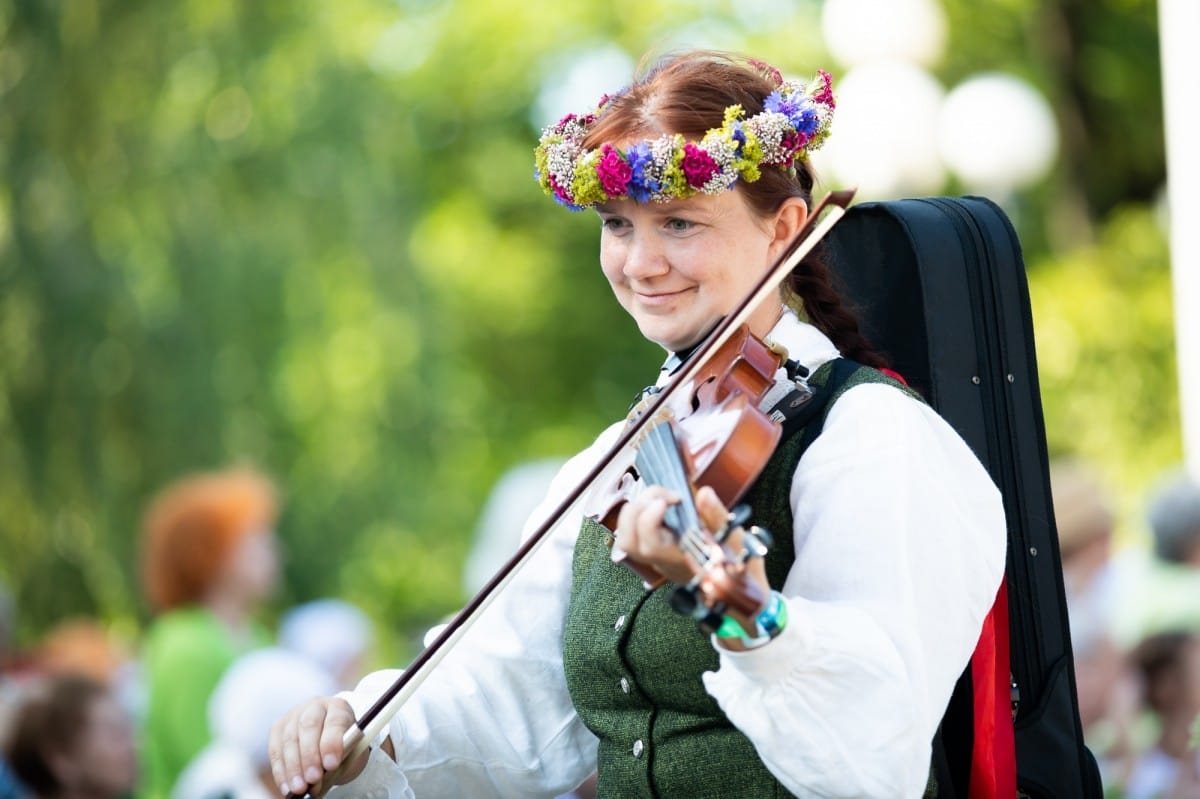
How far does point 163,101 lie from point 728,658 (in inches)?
321

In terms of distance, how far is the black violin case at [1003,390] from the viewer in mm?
2570

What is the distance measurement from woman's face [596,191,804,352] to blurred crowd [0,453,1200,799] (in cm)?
255

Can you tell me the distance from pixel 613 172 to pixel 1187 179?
461 cm

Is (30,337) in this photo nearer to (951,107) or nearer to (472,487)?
(951,107)

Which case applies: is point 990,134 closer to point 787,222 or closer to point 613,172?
point 787,222

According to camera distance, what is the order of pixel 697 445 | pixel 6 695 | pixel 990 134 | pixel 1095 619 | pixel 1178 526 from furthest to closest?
1. pixel 990 134
2. pixel 6 695
3. pixel 1095 619
4. pixel 1178 526
5. pixel 697 445

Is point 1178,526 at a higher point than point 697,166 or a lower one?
lower

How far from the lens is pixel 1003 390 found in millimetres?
2629

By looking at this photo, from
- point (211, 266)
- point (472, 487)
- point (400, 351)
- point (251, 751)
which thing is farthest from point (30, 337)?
point (472, 487)

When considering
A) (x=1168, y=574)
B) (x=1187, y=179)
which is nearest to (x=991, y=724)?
(x=1168, y=574)

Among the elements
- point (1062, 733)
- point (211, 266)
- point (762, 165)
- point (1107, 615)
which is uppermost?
point (211, 266)

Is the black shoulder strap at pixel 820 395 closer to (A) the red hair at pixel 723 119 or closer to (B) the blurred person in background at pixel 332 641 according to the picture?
(A) the red hair at pixel 723 119

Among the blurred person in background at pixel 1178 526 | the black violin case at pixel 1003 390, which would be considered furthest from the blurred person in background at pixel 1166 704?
the black violin case at pixel 1003 390

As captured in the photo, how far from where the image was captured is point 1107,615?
17.8 feet
